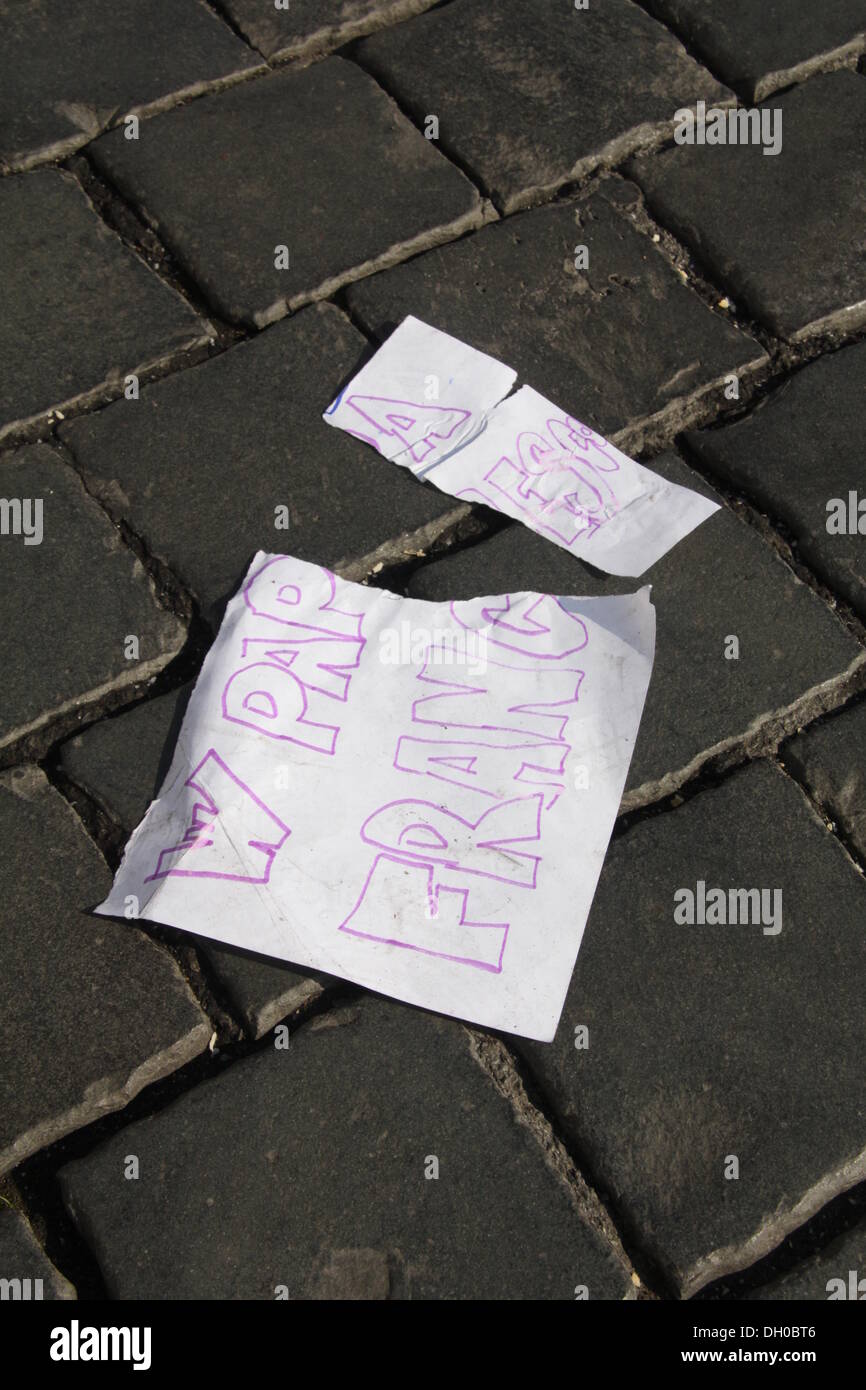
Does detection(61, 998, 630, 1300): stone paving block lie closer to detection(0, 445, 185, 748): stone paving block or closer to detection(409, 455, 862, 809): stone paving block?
detection(409, 455, 862, 809): stone paving block

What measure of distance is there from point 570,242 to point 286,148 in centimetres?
67

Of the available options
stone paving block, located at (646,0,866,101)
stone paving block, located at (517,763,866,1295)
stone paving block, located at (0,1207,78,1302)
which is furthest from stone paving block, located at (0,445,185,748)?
stone paving block, located at (646,0,866,101)

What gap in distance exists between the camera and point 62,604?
7.35 feet

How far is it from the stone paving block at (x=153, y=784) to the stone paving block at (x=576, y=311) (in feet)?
3.22

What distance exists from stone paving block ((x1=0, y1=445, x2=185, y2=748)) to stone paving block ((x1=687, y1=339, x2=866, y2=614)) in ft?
3.60

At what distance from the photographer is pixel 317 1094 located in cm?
183

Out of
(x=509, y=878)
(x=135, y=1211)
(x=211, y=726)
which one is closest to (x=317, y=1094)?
(x=135, y=1211)

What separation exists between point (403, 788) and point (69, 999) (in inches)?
23.4

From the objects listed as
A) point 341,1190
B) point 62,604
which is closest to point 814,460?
point 62,604

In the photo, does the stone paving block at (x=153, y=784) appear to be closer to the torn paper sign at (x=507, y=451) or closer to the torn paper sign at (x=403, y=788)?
the torn paper sign at (x=403, y=788)

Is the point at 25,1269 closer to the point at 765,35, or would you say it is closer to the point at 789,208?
the point at 789,208

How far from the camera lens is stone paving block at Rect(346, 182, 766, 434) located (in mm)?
2561

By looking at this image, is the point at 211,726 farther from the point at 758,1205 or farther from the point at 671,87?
the point at 671,87

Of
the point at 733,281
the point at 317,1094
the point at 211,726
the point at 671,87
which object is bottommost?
the point at 317,1094
